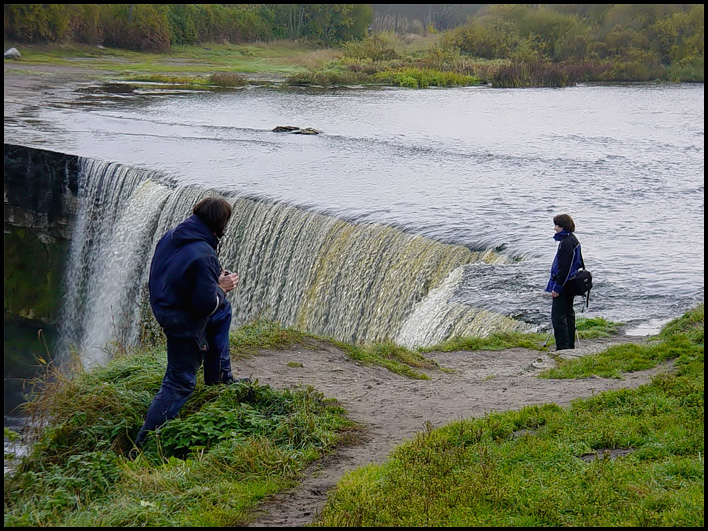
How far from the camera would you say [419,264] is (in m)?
13.2

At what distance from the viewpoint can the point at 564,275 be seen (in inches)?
371

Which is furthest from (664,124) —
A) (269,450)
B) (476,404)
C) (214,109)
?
(269,450)

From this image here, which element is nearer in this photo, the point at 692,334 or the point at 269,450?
the point at 269,450

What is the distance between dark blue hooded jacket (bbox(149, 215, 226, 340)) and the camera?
5781mm

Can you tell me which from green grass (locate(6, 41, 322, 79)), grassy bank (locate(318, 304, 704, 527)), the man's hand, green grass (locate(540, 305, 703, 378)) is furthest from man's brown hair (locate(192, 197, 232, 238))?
green grass (locate(6, 41, 322, 79))

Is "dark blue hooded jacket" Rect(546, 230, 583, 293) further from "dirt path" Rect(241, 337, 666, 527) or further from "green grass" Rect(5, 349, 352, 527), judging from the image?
"green grass" Rect(5, 349, 352, 527)

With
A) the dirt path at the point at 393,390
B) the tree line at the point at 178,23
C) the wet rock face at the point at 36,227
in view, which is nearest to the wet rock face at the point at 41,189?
the wet rock face at the point at 36,227

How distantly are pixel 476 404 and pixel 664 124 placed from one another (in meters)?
24.1

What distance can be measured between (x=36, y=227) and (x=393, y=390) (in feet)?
57.8

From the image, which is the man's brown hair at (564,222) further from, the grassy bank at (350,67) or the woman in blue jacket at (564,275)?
the grassy bank at (350,67)

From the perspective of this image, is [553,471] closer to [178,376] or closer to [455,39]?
[178,376]

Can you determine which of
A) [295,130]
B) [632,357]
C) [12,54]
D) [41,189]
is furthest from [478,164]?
[12,54]

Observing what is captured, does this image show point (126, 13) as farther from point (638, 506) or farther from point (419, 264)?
point (638, 506)

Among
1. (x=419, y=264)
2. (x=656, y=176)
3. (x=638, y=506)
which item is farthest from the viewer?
(x=656, y=176)
